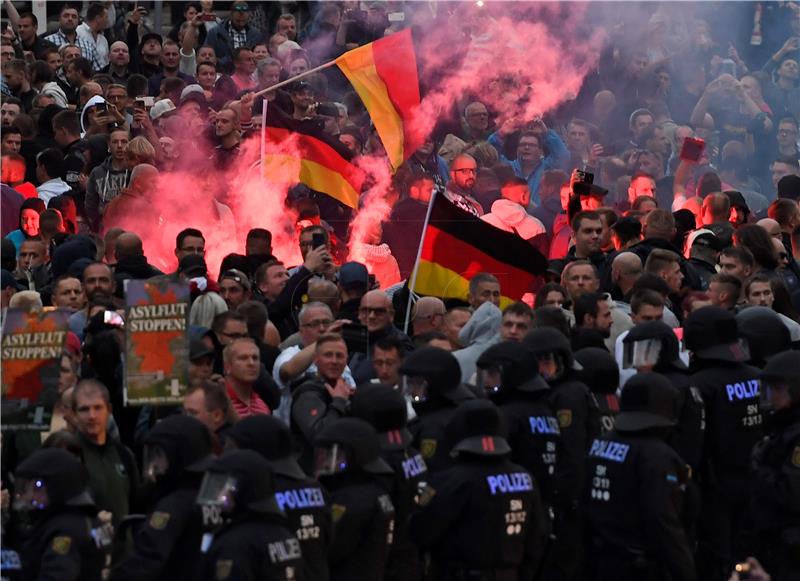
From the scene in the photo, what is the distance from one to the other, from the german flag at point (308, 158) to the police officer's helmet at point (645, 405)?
637 centimetres

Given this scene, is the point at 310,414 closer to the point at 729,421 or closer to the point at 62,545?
the point at 62,545

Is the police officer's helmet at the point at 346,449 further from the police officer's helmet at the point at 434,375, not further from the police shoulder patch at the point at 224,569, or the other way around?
the police shoulder patch at the point at 224,569

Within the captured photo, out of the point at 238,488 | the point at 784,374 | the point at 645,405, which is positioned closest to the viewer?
the point at 238,488

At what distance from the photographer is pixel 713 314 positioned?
11938 mm

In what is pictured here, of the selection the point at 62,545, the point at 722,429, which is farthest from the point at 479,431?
the point at 62,545

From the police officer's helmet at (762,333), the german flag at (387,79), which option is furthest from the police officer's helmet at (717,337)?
the german flag at (387,79)

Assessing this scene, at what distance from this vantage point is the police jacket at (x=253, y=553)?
9281 mm

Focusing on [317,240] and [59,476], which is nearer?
[59,476]

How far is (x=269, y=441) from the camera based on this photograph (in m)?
9.85

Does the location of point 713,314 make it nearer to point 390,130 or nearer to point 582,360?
point 582,360

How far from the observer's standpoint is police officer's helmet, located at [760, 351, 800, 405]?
1122cm

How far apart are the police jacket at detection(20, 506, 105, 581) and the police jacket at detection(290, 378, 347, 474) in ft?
5.40

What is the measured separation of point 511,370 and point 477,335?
4.23 feet

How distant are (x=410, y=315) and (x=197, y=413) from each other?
3833 millimetres
